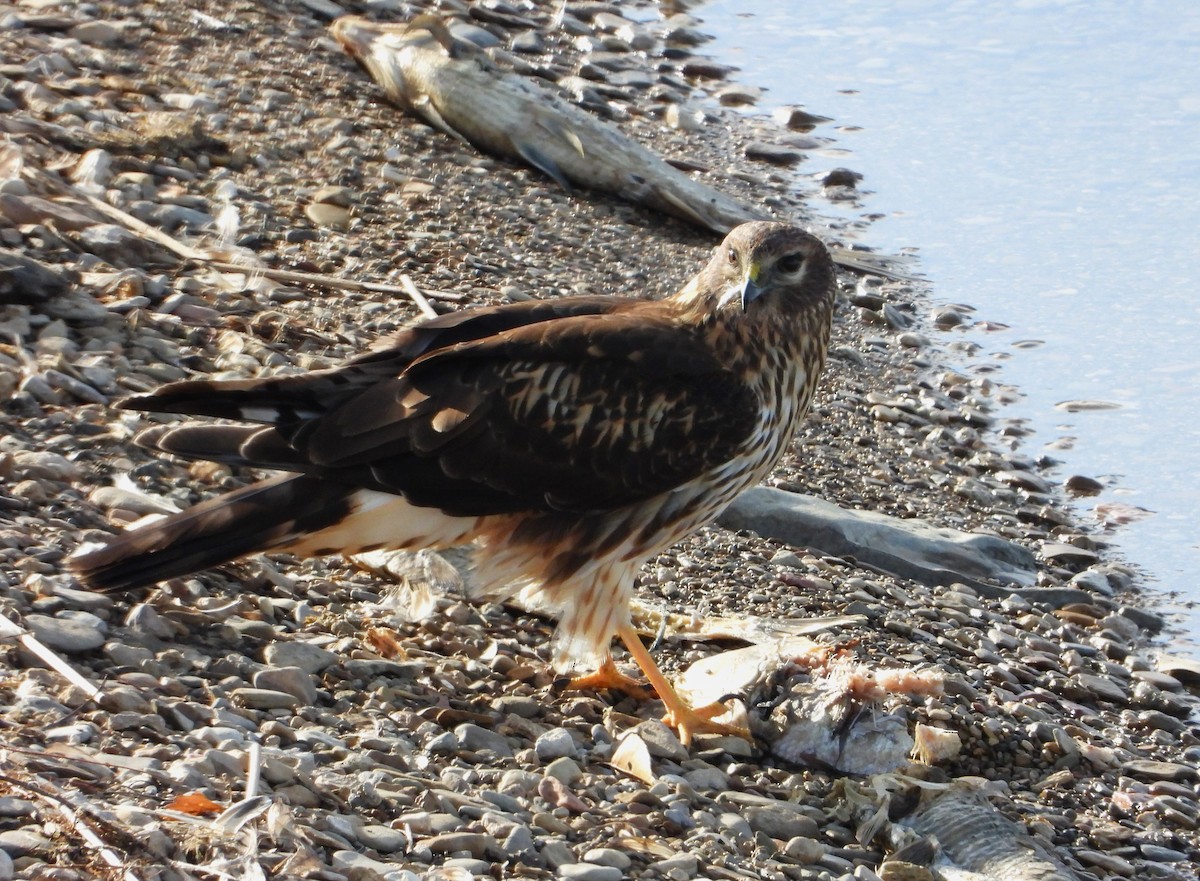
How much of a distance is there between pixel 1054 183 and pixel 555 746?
719 centimetres

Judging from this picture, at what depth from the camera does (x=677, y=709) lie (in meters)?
5.08

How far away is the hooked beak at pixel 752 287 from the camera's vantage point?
5359 millimetres

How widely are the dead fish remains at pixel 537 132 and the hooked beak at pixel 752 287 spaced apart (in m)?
3.19

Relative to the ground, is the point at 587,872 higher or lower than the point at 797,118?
lower

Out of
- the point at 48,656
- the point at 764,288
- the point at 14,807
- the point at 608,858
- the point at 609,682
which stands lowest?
the point at 609,682

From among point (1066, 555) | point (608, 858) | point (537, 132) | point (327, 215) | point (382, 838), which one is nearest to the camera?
point (382, 838)

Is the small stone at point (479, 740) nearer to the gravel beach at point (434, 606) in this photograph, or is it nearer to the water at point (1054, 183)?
the gravel beach at point (434, 606)

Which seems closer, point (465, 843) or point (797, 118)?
point (465, 843)

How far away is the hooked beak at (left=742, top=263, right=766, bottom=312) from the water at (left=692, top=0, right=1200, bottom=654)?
2450mm

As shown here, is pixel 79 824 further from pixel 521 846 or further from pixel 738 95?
pixel 738 95

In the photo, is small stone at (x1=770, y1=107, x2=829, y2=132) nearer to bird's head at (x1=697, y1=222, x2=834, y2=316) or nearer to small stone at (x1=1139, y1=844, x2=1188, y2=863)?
bird's head at (x1=697, y1=222, x2=834, y2=316)

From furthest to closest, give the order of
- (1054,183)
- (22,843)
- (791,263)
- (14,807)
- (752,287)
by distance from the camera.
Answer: (1054,183) < (791,263) < (752,287) < (14,807) < (22,843)

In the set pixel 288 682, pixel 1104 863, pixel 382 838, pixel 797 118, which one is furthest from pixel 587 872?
pixel 797 118

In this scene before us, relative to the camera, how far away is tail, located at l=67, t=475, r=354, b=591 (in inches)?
174
